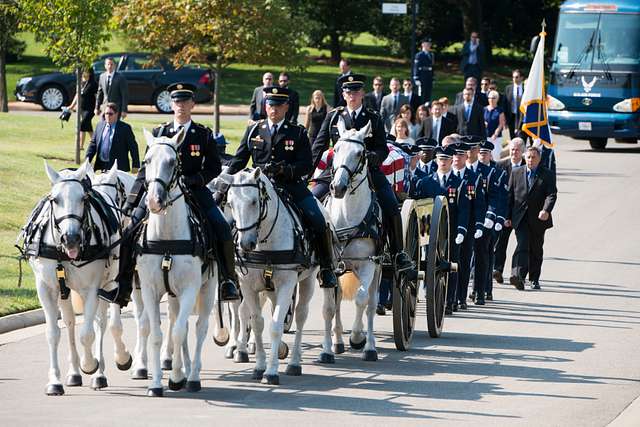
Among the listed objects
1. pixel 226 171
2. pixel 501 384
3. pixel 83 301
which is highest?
pixel 226 171

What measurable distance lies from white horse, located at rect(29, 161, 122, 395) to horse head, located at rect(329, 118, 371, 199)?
216 centimetres

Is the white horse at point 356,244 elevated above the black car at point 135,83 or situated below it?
below

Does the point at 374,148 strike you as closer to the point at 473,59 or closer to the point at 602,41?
the point at 602,41

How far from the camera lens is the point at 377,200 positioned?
13680 mm

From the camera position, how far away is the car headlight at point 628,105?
35281 millimetres

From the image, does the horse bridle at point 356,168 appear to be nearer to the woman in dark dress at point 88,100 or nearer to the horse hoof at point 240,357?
the horse hoof at point 240,357

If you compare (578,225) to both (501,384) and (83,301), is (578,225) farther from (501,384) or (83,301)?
(83,301)

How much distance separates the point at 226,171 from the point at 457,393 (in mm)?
2817

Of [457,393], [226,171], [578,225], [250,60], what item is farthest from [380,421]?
[250,60]

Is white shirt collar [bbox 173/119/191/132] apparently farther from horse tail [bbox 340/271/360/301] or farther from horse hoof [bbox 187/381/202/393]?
horse tail [bbox 340/271/360/301]

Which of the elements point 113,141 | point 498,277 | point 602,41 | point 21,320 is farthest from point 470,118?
point 21,320

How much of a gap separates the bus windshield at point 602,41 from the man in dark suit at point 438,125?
515 inches

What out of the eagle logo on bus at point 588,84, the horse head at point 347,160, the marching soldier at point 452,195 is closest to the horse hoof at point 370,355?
the horse head at point 347,160

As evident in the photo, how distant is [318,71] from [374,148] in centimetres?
4036
